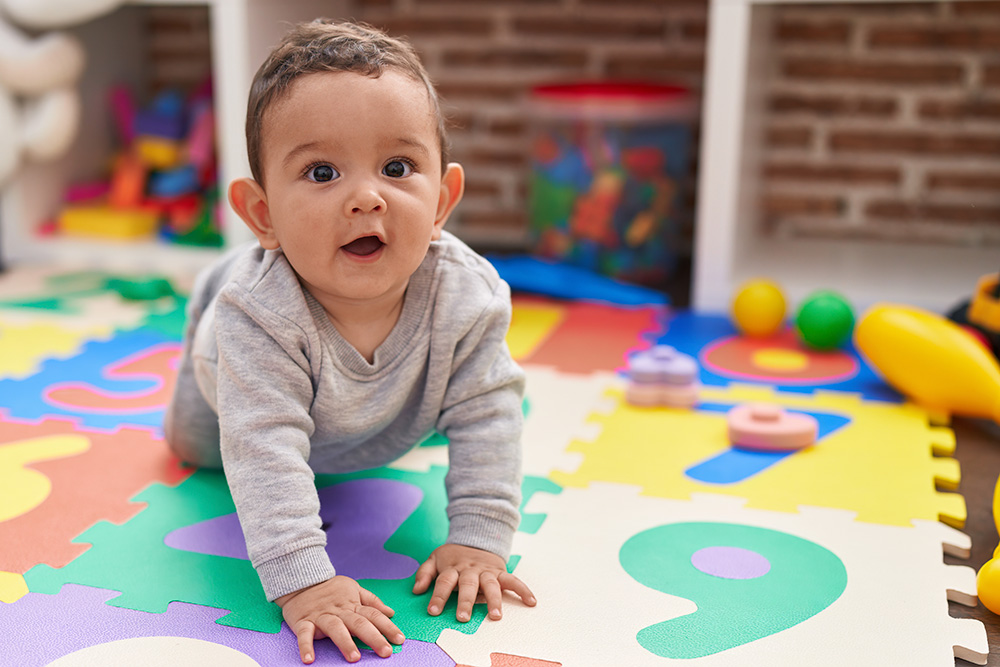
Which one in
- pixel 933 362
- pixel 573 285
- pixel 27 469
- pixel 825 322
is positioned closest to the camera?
pixel 27 469

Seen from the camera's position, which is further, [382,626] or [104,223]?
[104,223]

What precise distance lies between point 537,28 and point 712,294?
2.27ft

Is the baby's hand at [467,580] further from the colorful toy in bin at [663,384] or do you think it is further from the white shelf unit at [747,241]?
the white shelf unit at [747,241]

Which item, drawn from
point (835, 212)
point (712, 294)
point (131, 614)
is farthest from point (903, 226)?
point (131, 614)

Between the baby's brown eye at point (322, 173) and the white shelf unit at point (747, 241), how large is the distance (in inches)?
34.6

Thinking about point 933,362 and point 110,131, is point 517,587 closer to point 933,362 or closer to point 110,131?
point 933,362

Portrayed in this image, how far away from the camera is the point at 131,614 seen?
0.71 meters

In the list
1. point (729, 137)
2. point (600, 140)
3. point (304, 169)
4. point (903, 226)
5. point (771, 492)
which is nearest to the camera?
point (304, 169)

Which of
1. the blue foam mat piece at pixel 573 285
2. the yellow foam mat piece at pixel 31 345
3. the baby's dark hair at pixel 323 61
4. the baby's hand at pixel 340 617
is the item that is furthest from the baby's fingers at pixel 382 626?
the blue foam mat piece at pixel 573 285

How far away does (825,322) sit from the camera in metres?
1.31

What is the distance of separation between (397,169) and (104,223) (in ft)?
4.26

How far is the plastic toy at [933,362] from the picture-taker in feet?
3.51

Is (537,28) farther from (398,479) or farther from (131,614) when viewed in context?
(131,614)

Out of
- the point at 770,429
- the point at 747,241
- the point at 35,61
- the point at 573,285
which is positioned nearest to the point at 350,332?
the point at 770,429
